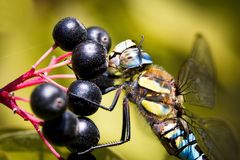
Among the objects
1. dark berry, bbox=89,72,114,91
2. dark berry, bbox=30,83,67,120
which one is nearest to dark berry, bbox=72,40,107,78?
dark berry, bbox=89,72,114,91

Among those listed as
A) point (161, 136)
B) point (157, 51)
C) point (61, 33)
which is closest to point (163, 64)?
point (157, 51)

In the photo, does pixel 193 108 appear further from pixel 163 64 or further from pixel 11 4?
pixel 11 4

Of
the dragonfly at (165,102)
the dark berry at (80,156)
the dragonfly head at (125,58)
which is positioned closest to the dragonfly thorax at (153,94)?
the dragonfly at (165,102)

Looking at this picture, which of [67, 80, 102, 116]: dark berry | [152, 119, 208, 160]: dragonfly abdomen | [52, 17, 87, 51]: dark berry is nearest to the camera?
[67, 80, 102, 116]: dark berry

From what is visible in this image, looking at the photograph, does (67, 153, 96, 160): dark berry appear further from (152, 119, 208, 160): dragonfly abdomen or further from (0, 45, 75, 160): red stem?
(152, 119, 208, 160): dragonfly abdomen

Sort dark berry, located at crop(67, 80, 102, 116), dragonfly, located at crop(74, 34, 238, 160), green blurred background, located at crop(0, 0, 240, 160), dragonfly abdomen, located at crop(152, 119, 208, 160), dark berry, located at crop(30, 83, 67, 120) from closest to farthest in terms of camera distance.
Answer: dark berry, located at crop(30, 83, 67, 120) → dark berry, located at crop(67, 80, 102, 116) → dragonfly, located at crop(74, 34, 238, 160) → dragonfly abdomen, located at crop(152, 119, 208, 160) → green blurred background, located at crop(0, 0, 240, 160)

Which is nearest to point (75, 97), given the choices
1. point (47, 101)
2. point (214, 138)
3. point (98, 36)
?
point (47, 101)
